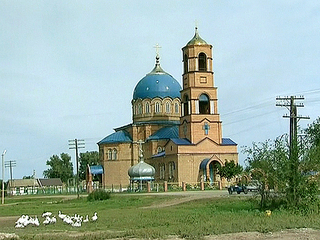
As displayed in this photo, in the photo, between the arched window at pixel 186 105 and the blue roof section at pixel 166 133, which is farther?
the blue roof section at pixel 166 133

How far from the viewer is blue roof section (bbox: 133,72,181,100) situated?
79625 mm

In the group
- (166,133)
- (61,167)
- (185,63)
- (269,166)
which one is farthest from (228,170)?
(61,167)

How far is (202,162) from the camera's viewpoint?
69.4 m

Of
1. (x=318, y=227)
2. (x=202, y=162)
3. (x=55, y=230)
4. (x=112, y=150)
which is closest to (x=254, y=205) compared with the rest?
(x=318, y=227)

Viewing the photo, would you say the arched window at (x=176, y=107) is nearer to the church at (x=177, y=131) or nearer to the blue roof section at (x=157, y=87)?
the church at (x=177, y=131)

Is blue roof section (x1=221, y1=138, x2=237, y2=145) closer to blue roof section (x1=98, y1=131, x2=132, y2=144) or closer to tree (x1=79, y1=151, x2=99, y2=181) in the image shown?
blue roof section (x1=98, y1=131, x2=132, y2=144)

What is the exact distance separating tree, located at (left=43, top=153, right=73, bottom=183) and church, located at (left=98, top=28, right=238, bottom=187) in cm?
4338

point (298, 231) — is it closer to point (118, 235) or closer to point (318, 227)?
point (318, 227)

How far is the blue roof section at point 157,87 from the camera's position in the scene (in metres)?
79.6

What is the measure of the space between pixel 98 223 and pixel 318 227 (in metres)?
8.53

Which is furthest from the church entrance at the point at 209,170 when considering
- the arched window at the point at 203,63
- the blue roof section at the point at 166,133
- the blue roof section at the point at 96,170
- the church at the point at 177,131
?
the blue roof section at the point at 96,170

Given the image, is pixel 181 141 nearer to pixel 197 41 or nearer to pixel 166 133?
pixel 166 133

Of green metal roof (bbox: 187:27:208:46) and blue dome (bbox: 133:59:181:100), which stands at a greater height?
green metal roof (bbox: 187:27:208:46)

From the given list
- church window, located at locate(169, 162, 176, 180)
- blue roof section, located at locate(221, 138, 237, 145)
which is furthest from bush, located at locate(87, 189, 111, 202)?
blue roof section, located at locate(221, 138, 237, 145)
